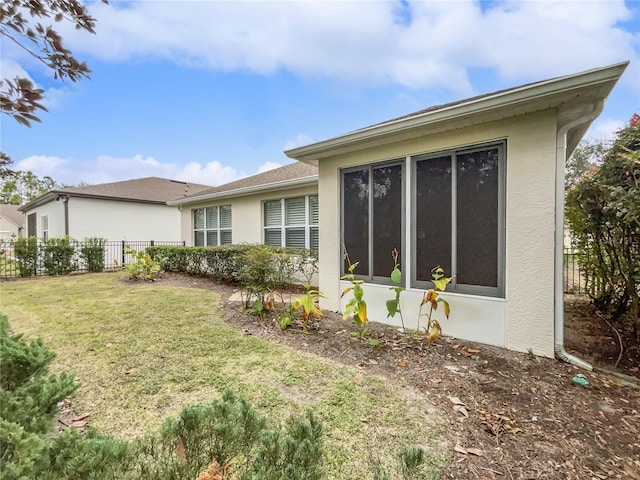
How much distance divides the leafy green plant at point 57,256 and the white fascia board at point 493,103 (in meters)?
11.7

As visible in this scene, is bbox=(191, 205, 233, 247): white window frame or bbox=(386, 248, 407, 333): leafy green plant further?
bbox=(191, 205, 233, 247): white window frame

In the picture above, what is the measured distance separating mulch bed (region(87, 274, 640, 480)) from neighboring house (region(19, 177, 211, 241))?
14.4 meters

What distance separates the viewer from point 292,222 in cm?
916

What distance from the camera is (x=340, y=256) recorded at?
5805 mm

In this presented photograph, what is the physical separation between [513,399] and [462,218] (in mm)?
2354

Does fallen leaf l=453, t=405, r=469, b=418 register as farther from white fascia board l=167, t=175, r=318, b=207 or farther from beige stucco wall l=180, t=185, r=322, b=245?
beige stucco wall l=180, t=185, r=322, b=245

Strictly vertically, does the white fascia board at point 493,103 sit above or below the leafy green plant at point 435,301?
above

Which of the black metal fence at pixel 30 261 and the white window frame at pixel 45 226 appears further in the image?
the white window frame at pixel 45 226

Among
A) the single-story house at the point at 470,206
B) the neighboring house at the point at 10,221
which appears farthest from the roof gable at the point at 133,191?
the single-story house at the point at 470,206

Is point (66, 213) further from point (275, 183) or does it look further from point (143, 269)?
point (275, 183)

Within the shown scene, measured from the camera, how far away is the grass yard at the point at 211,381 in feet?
8.18

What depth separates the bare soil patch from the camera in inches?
87.7

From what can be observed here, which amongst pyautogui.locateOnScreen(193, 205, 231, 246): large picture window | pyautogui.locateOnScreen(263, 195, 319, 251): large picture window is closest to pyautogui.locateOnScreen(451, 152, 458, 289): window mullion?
pyautogui.locateOnScreen(263, 195, 319, 251): large picture window

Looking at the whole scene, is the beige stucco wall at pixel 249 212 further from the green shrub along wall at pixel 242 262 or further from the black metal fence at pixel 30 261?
the black metal fence at pixel 30 261
